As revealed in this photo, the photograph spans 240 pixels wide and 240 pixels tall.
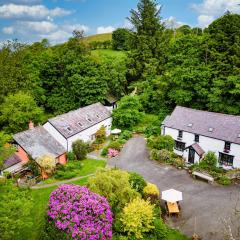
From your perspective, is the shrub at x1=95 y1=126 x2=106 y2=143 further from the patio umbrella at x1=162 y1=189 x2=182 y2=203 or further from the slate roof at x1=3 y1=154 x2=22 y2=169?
the patio umbrella at x1=162 y1=189 x2=182 y2=203

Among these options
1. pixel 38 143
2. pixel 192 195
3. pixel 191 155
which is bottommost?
pixel 192 195

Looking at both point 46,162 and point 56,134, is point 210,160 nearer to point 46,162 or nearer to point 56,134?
point 46,162

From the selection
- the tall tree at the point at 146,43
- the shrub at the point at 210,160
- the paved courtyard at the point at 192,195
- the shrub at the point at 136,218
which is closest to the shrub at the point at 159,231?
the shrub at the point at 136,218

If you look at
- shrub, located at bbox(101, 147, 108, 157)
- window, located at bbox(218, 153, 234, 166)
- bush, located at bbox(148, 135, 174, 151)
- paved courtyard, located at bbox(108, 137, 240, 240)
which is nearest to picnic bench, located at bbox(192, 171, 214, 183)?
paved courtyard, located at bbox(108, 137, 240, 240)

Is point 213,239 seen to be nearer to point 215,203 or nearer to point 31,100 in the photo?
point 215,203

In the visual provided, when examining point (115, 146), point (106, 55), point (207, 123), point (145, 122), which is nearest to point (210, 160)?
point (207, 123)

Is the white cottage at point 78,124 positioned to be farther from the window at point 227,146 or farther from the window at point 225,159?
the window at point 227,146
